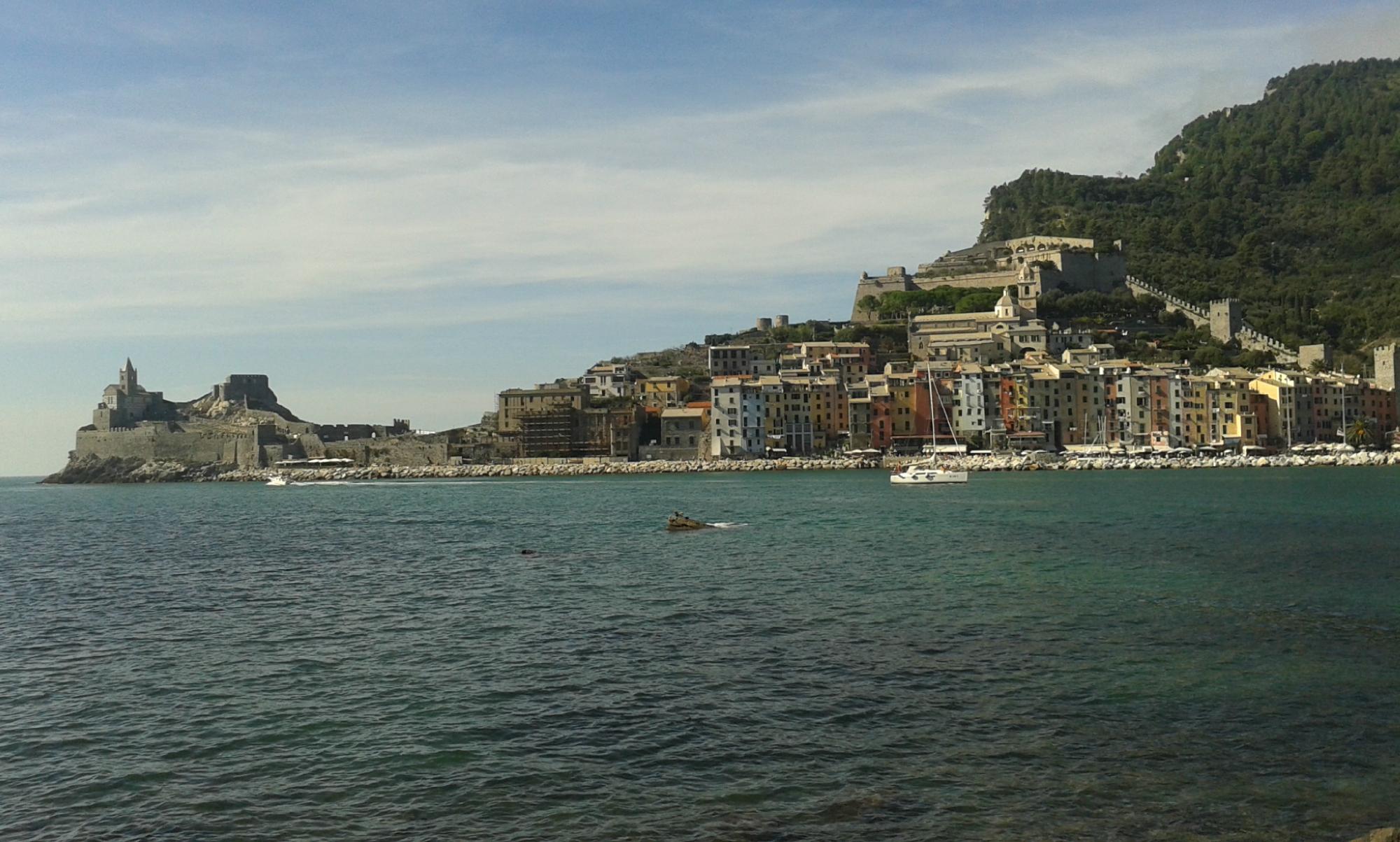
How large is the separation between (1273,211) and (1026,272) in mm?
51198

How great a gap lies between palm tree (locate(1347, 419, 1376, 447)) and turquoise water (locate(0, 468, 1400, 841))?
172 ft

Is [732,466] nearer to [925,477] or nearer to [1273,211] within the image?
[925,477]

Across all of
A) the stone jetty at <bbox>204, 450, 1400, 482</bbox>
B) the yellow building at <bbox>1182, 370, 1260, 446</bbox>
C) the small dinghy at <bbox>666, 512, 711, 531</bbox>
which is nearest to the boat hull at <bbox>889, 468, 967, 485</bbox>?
the stone jetty at <bbox>204, 450, 1400, 482</bbox>

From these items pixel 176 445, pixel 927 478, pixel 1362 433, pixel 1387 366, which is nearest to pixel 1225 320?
pixel 1387 366

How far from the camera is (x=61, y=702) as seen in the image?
13.2 m

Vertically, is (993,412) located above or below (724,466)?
above

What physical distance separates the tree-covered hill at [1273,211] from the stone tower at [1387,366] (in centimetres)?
1379

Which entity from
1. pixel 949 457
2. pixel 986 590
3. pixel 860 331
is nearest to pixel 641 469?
pixel 949 457

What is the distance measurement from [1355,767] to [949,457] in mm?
64802

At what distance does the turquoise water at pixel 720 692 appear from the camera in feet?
30.2

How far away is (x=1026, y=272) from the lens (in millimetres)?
100625

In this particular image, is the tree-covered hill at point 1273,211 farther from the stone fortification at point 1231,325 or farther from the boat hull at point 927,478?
the boat hull at point 927,478

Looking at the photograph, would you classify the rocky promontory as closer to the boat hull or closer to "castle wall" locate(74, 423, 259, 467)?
"castle wall" locate(74, 423, 259, 467)

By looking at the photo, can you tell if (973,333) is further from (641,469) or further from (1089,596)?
(1089,596)
